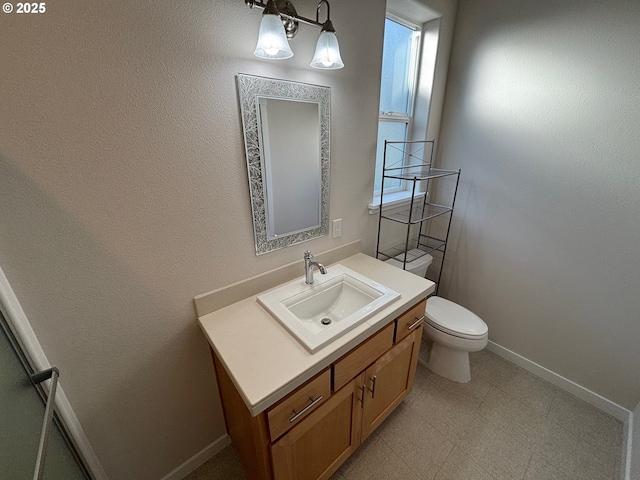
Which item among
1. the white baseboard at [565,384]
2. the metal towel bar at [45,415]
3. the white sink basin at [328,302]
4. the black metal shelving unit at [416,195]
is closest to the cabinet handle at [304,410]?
the white sink basin at [328,302]

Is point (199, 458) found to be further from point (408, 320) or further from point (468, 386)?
point (468, 386)

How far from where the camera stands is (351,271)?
1.44 m

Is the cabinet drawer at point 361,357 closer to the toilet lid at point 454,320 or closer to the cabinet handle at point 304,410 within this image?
the cabinet handle at point 304,410

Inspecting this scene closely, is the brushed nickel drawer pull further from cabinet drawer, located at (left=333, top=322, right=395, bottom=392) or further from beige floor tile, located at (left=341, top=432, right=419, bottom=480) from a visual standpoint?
beige floor tile, located at (left=341, top=432, right=419, bottom=480)

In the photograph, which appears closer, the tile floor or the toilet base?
the tile floor

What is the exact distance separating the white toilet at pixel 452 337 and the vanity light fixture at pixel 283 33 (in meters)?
1.60

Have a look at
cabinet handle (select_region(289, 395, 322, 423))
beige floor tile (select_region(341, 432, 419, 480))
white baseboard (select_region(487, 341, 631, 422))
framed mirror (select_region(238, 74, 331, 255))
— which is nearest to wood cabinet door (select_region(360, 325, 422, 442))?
beige floor tile (select_region(341, 432, 419, 480))

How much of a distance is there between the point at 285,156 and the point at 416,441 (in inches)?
66.3

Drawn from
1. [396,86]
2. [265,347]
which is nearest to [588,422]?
→ [265,347]

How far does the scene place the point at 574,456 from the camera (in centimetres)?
137

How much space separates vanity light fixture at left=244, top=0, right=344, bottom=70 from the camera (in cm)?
87

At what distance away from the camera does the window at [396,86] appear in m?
1.68

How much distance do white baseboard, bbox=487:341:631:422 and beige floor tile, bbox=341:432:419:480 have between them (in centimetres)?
122

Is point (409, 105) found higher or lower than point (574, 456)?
higher
